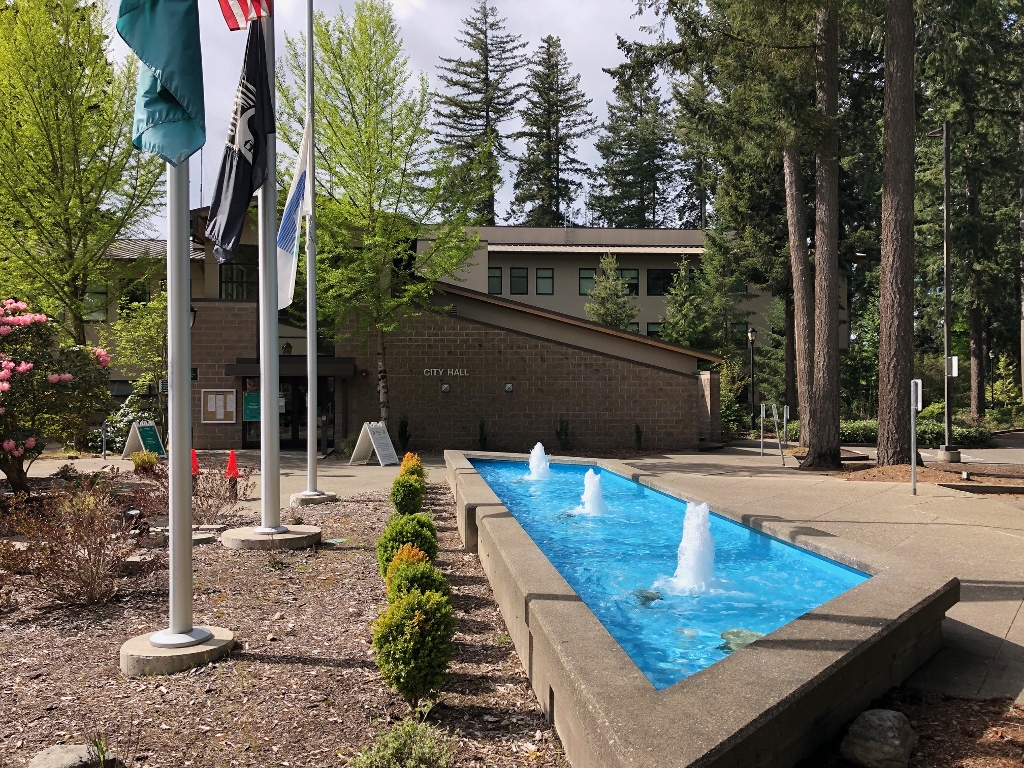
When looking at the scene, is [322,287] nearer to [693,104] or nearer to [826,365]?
[693,104]

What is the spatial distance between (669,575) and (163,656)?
5401mm

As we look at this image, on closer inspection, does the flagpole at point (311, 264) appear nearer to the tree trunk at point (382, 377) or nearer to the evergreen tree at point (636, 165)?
the tree trunk at point (382, 377)

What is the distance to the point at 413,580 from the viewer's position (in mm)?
5578

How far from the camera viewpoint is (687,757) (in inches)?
121

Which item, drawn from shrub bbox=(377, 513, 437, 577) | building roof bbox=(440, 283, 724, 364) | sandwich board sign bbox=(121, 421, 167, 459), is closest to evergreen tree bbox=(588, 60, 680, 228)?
building roof bbox=(440, 283, 724, 364)

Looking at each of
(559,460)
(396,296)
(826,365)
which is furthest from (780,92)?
(396,296)

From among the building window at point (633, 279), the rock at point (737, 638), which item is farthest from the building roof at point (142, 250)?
the rock at point (737, 638)

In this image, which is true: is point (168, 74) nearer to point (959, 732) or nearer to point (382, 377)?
point (959, 732)

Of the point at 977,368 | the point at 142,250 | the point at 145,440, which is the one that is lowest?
the point at 145,440

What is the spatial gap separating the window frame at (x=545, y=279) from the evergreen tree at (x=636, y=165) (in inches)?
697

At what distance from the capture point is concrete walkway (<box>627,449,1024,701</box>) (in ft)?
17.7

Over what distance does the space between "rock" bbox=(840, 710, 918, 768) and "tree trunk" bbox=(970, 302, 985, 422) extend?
39.7 meters

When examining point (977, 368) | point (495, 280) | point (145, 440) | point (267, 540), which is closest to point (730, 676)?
point (267, 540)

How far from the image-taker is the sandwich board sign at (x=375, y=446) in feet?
68.9
